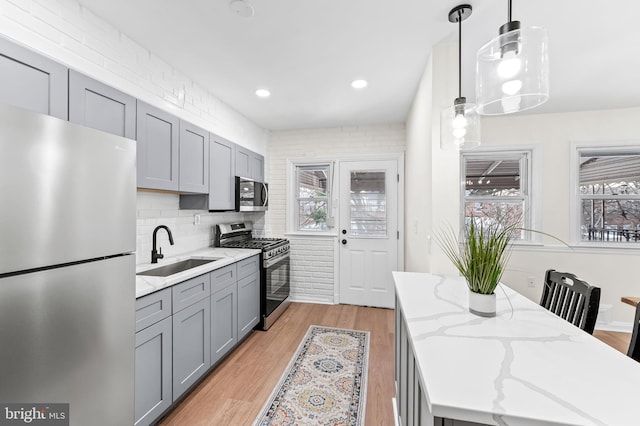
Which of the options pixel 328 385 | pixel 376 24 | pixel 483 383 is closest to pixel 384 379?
pixel 328 385

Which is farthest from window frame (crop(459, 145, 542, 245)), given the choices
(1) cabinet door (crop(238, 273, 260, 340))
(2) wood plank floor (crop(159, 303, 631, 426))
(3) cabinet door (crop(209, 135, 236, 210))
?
(3) cabinet door (crop(209, 135, 236, 210))

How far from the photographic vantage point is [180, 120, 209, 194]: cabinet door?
2.32 metres

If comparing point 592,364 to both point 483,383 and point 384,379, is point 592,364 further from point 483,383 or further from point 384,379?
point 384,379

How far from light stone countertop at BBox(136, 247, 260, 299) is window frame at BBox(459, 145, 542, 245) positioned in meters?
2.68

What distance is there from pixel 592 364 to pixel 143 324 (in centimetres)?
198

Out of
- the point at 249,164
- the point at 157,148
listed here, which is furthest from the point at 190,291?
the point at 249,164

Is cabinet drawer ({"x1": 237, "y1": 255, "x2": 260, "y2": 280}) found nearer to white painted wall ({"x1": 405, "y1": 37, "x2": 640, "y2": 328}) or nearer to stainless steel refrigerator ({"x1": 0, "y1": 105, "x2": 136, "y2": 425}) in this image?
stainless steel refrigerator ({"x1": 0, "y1": 105, "x2": 136, "y2": 425})

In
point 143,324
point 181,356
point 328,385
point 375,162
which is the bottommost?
point 328,385

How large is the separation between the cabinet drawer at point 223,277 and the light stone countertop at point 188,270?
45 mm

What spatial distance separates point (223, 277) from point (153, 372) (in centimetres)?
85

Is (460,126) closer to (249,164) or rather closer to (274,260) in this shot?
(274,260)

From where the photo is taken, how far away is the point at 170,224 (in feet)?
8.35

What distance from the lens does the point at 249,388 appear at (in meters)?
2.08

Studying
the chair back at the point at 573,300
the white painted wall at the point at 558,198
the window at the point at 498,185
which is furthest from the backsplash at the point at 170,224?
the window at the point at 498,185
